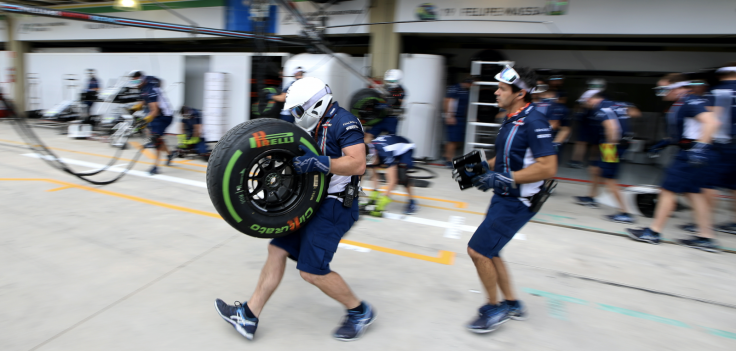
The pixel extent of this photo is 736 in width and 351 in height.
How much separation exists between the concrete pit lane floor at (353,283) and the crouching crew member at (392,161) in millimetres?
220

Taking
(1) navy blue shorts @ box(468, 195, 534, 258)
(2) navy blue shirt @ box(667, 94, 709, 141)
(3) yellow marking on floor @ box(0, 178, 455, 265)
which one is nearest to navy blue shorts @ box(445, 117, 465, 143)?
(2) navy blue shirt @ box(667, 94, 709, 141)

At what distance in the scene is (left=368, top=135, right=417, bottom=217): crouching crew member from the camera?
17.5ft

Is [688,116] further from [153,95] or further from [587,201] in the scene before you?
[153,95]

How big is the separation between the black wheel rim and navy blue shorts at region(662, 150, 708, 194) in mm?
4084

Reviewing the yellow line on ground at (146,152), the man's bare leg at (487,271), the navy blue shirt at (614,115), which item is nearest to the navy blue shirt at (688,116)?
the navy blue shirt at (614,115)

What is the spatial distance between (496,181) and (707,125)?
3.00 m

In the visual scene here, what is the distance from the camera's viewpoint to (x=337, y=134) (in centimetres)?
254

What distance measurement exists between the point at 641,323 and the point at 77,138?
12.3 meters

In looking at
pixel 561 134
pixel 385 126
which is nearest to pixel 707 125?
pixel 561 134

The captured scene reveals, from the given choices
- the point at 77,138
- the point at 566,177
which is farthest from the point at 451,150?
the point at 77,138

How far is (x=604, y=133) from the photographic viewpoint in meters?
5.39

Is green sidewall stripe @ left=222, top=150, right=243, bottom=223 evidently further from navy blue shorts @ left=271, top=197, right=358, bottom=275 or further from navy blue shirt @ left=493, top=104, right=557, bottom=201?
navy blue shirt @ left=493, top=104, right=557, bottom=201

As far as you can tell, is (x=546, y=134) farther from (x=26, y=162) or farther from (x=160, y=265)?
(x=26, y=162)

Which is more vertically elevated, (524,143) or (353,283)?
(524,143)
